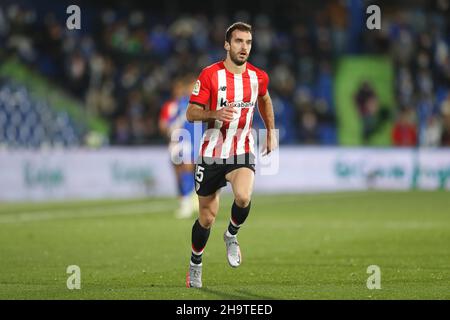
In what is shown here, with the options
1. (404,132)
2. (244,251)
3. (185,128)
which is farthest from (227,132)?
(404,132)

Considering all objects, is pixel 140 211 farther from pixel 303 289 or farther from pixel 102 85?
pixel 303 289

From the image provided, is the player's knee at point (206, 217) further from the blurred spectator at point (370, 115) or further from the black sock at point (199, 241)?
the blurred spectator at point (370, 115)

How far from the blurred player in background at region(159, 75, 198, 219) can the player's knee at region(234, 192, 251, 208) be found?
901cm

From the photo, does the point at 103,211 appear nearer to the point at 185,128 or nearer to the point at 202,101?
the point at 185,128

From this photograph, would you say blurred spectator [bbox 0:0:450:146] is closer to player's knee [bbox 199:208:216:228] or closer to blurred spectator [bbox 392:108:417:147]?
blurred spectator [bbox 392:108:417:147]

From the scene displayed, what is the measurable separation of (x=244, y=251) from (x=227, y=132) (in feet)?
12.3

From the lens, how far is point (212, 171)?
9.84m

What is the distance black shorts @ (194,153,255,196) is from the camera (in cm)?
984

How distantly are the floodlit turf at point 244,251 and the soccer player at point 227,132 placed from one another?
25.5 inches

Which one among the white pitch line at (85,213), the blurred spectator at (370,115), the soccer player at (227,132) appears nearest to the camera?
the soccer player at (227,132)

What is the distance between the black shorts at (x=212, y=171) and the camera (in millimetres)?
9836

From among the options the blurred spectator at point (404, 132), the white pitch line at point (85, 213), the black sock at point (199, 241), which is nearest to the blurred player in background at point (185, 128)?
the white pitch line at point (85, 213)

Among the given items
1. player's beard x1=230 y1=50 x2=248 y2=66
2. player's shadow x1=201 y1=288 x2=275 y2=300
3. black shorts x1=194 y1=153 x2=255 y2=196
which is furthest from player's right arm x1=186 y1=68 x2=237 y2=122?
player's shadow x1=201 y1=288 x2=275 y2=300

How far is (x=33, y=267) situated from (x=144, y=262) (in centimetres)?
131
